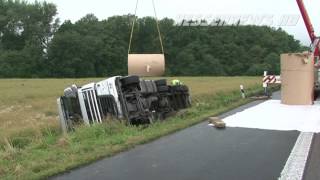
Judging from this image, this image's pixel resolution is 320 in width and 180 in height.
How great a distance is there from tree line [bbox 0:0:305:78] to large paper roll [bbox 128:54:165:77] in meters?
83.9

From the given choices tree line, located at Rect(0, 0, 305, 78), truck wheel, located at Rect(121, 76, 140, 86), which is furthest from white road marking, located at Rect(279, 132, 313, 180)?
tree line, located at Rect(0, 0, 305, 78)

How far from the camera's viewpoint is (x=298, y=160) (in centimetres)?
896

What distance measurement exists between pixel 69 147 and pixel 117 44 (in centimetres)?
9823

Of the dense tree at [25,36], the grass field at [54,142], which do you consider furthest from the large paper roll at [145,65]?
Answer: the dense tree at [25,36]

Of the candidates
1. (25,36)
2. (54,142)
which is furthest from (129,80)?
(25,36)

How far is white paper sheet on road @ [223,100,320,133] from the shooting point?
44.3 feet

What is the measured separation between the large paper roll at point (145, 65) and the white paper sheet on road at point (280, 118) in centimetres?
257

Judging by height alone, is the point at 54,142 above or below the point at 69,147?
below

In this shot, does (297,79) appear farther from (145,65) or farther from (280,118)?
(145,65)

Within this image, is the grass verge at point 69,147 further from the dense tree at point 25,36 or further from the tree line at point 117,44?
the tree line at point 117,44

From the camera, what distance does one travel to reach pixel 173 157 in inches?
362

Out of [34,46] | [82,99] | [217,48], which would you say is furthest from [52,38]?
[82,99]

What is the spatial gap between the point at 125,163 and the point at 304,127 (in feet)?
20.2

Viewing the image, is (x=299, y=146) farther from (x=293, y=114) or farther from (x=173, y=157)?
(x=293, y=114)
